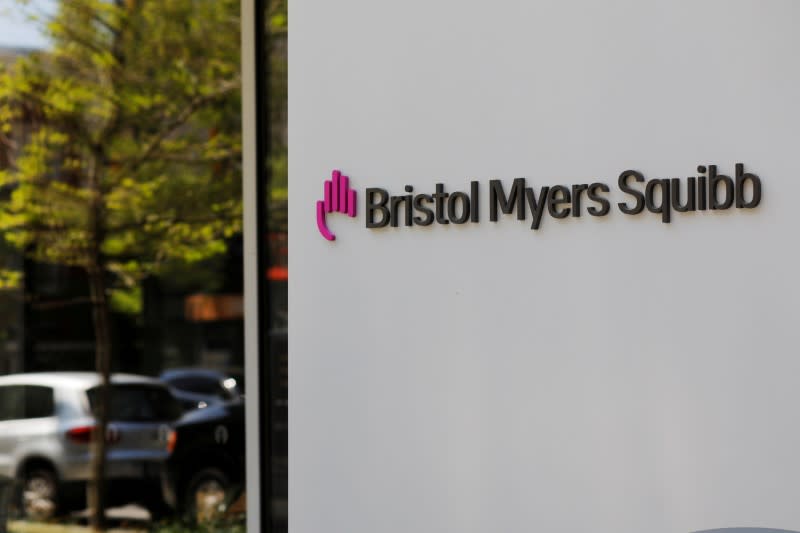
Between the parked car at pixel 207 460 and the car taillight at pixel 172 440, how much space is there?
1 cm

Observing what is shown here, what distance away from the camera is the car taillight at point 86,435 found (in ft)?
26.4

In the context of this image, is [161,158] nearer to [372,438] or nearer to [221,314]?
[221,314]

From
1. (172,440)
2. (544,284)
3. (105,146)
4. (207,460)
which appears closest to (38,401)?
(172,440)

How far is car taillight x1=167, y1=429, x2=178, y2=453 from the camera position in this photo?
7828mm

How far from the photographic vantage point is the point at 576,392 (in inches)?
154

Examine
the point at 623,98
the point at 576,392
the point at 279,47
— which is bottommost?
the point at 576,392

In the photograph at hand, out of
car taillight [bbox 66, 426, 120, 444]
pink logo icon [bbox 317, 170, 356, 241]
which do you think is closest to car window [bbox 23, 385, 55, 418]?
car taillight [bbox 66, 426, 120, 444]

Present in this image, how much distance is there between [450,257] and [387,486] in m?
0.97

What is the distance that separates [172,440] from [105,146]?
7.69 ft

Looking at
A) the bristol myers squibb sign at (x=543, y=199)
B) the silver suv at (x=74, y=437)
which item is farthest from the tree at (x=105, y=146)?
the bristol myers squibb sign at (x=543, y=199)

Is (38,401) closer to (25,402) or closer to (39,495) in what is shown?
(25,402)

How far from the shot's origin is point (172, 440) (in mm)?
7844

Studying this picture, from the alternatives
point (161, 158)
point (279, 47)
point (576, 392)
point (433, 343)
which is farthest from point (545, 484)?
point (161, 158)

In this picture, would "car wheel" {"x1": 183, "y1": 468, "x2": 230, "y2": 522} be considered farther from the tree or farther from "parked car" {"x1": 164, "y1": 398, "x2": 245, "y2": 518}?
the tree
